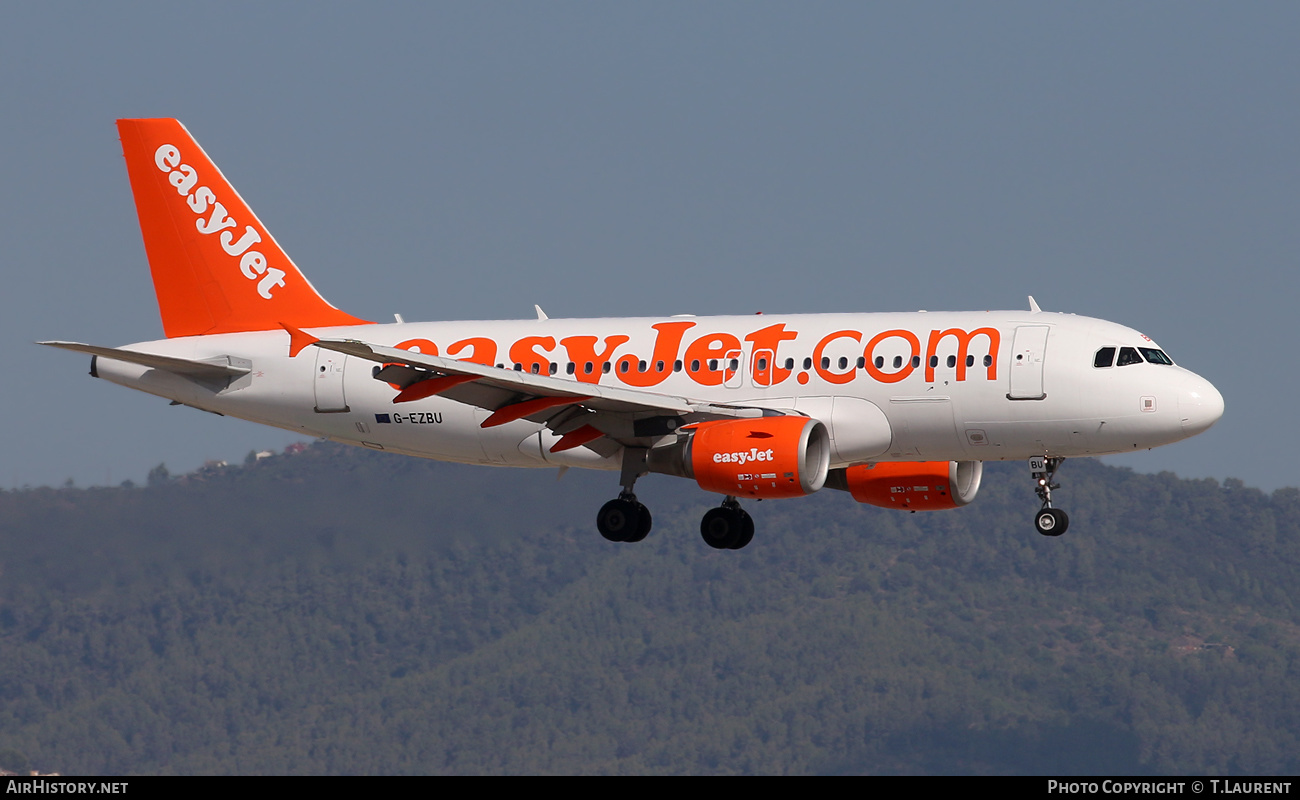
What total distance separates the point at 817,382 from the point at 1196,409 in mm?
8069

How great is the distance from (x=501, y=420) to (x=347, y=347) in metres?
5.47

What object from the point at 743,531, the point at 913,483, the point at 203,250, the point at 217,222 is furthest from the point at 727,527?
the point at 217,222

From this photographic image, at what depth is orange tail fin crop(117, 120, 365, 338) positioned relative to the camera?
155 feet

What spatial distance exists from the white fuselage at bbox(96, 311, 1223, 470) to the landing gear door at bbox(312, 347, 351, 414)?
35mm

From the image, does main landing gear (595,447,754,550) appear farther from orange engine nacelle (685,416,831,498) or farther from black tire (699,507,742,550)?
orange engine nacelle (685,416,831,498)

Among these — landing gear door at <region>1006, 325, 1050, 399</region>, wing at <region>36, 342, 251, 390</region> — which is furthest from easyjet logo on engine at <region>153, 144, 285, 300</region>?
landing gear door at <region>1006, 325, 1050, 399</region>

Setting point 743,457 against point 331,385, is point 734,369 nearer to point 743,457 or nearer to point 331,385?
point 743,457

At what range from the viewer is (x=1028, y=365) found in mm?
38844

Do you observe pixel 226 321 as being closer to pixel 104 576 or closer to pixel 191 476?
pixel 104 576

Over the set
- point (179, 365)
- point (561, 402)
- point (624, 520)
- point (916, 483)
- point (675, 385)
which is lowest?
point (624, 520)

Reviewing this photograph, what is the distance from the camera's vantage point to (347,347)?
3544 centimetres
